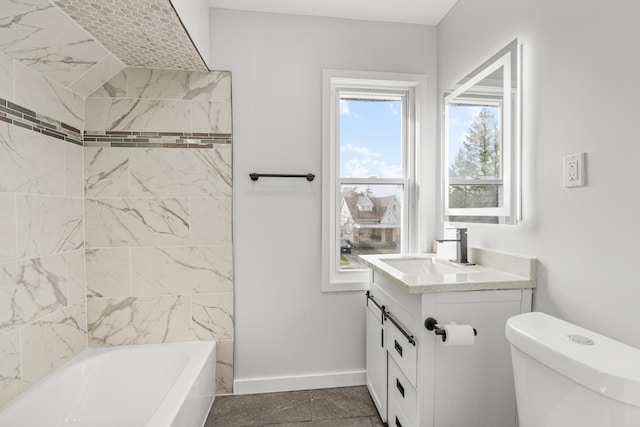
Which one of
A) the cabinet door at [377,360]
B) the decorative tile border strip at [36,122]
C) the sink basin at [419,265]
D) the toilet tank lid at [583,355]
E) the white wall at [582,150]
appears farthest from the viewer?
the sink basin at [419,265]

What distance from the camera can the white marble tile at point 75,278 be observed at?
170cm

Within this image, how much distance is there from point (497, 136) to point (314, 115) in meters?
1.07

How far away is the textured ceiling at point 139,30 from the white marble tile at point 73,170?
1.89ft

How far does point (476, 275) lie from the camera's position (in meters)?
1.38

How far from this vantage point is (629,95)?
94 centimetres

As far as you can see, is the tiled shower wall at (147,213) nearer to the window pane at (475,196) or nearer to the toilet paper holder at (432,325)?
the toilet paper holder at (432,325)

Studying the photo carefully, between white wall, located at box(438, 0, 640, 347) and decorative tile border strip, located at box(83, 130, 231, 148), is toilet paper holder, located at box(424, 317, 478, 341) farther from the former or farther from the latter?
decorative tile border strip, located at box(83, 130, 231, 148)

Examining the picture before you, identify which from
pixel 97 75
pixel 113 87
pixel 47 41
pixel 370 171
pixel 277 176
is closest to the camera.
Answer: pixel 47 41

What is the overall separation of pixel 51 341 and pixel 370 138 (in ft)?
7.12

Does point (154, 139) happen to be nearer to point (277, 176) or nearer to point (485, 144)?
point (277, 176)

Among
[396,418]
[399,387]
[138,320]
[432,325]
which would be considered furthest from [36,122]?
[396,418]

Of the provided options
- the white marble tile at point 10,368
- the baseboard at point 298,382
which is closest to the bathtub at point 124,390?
the white marble tile at point 10,368

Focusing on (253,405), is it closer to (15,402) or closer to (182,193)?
(15,402)

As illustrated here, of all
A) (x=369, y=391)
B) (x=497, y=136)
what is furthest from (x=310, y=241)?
(x=497, y=136)
